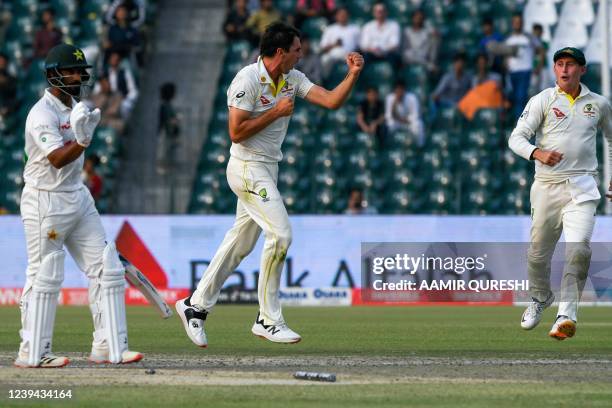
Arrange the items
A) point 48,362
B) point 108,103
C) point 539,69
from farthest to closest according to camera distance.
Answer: point 108,103, point 539,69, point 48,362

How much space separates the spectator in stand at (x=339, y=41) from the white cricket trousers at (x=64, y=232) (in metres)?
13.2

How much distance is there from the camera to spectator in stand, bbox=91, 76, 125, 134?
22031 millimetres

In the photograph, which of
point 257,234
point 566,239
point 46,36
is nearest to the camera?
point 257,234

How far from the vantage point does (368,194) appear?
20.5m

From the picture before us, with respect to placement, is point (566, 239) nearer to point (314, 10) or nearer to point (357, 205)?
point (357, 205)

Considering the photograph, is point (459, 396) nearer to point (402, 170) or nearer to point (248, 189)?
point (248, 189)

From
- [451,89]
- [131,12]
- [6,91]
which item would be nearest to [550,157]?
[451,89]

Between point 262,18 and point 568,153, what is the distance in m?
12.3

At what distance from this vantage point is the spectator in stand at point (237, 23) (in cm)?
2277

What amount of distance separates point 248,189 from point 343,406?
3.30 metres

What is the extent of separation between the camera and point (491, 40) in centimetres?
2169

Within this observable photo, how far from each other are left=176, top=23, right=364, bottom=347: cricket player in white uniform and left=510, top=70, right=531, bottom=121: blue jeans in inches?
447

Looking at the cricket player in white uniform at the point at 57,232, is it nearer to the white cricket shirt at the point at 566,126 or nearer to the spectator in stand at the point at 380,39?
the white cricket shirt at the point at 566,126

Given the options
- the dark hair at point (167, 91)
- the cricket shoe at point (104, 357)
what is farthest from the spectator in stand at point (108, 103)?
the cricket shoe at point (104, 357)
